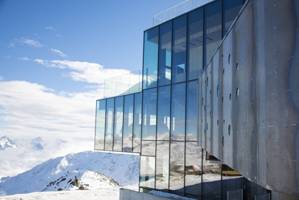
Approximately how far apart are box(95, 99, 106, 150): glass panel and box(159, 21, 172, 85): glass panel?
6.71 metres

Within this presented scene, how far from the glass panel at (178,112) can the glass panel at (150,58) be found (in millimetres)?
1799

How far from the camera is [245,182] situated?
402 inches

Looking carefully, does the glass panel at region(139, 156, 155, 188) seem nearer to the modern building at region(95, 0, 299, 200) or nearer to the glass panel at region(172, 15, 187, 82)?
the modern building at region(95, 0, 299, 200)

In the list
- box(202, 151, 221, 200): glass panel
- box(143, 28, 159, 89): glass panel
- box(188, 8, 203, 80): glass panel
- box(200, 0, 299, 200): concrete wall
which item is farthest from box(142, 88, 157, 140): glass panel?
box(200, 0, 299, 200): concrete wall

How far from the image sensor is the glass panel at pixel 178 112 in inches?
568

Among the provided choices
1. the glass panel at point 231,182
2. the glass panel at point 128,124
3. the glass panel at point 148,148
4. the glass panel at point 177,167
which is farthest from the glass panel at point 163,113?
the glass panel at point 231,182

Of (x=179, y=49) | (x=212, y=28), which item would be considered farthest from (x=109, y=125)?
(x=212, y=28)

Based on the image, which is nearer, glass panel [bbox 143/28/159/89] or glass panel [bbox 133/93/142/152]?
glass panel [bbox 143/28/159/89]

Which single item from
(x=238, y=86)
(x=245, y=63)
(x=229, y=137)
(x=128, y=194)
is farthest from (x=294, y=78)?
(x=128, y=194)

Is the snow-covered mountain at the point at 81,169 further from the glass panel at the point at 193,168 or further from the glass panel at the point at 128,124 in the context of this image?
the glass panel at the point at 193,168

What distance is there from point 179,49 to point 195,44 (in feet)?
3.52

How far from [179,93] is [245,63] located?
10.8 m

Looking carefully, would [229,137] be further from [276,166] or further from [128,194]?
[128,194]

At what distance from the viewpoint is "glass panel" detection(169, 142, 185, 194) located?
14.1m
